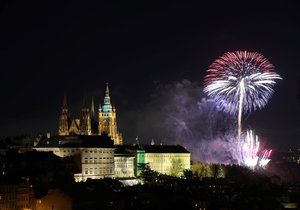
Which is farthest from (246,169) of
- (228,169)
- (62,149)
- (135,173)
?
(62,149)

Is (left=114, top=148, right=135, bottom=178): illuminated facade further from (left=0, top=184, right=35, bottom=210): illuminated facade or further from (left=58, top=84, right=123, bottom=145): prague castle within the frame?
(left=0, top=184, right=35, bottom=210): illuminated facade

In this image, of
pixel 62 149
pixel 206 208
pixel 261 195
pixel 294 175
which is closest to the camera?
pixel 206 208

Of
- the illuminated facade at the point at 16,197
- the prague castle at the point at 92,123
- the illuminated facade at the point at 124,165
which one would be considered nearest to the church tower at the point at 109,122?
the prague castle at the point at 92,123

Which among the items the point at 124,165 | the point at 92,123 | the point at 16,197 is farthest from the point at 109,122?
the point at 16,197

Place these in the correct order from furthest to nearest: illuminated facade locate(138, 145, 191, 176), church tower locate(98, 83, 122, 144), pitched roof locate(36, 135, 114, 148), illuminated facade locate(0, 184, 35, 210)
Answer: church tower locate(98, 83, 122, 144), illuminated facade locate(138, 145, 191, 176), pitched roof locate(36, 135, 114, 148), illuminated facade locate(0, 184, 35, 210)

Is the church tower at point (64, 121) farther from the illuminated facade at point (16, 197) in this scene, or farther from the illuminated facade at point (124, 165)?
the illuminated facade at point (16, 197)

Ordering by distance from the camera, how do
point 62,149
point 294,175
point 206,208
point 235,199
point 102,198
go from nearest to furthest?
point 102,198, point 206,208, point 235,199, point 62,149, point 294,175

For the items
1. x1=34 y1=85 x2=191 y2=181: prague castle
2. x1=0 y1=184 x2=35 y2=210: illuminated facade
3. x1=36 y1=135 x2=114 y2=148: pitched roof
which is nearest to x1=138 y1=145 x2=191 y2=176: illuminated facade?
x1=34 y1=85 x2=191 y2=181: prague castle

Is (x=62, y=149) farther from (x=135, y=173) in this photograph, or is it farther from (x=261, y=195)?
(x=261, y=195)
